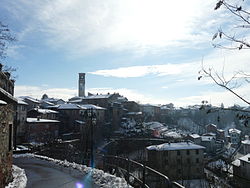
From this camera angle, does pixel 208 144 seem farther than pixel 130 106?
No

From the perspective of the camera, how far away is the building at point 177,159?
35.4 metres

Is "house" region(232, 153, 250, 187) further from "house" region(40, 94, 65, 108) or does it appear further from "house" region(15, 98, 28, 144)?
"house" region(40, 94, 65, 108)

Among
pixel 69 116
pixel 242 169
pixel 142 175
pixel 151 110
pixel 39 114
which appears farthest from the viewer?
pixel 151 110

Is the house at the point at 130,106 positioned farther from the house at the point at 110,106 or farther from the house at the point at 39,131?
the house at the point at 39,131

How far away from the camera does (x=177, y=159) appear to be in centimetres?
3684

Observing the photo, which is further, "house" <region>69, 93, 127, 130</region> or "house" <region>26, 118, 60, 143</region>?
"house" <region>69, 93, 127, 130</region>

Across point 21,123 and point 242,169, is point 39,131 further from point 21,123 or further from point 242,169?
point 242,169

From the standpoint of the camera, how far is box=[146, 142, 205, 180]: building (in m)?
35.4

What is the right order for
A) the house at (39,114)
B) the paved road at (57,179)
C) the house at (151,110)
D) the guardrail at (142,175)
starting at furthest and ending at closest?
the house at (151,110)
the house at (39,114)
the paved road at (57,179)
the guardrail at (142,175)

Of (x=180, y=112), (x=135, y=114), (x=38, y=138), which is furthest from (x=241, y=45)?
(x=180, y=112)

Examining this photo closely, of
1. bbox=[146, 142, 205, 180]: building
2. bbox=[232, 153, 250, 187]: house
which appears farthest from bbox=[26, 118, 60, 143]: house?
bbox=[232, 153, 250, 187]: house

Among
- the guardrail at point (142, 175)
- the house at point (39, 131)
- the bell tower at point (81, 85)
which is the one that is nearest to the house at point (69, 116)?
the house at point (39, 131)

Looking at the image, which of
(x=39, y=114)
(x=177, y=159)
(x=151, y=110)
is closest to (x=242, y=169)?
(x=177, y=159)

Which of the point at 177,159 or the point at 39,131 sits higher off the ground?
the point at 39,131
